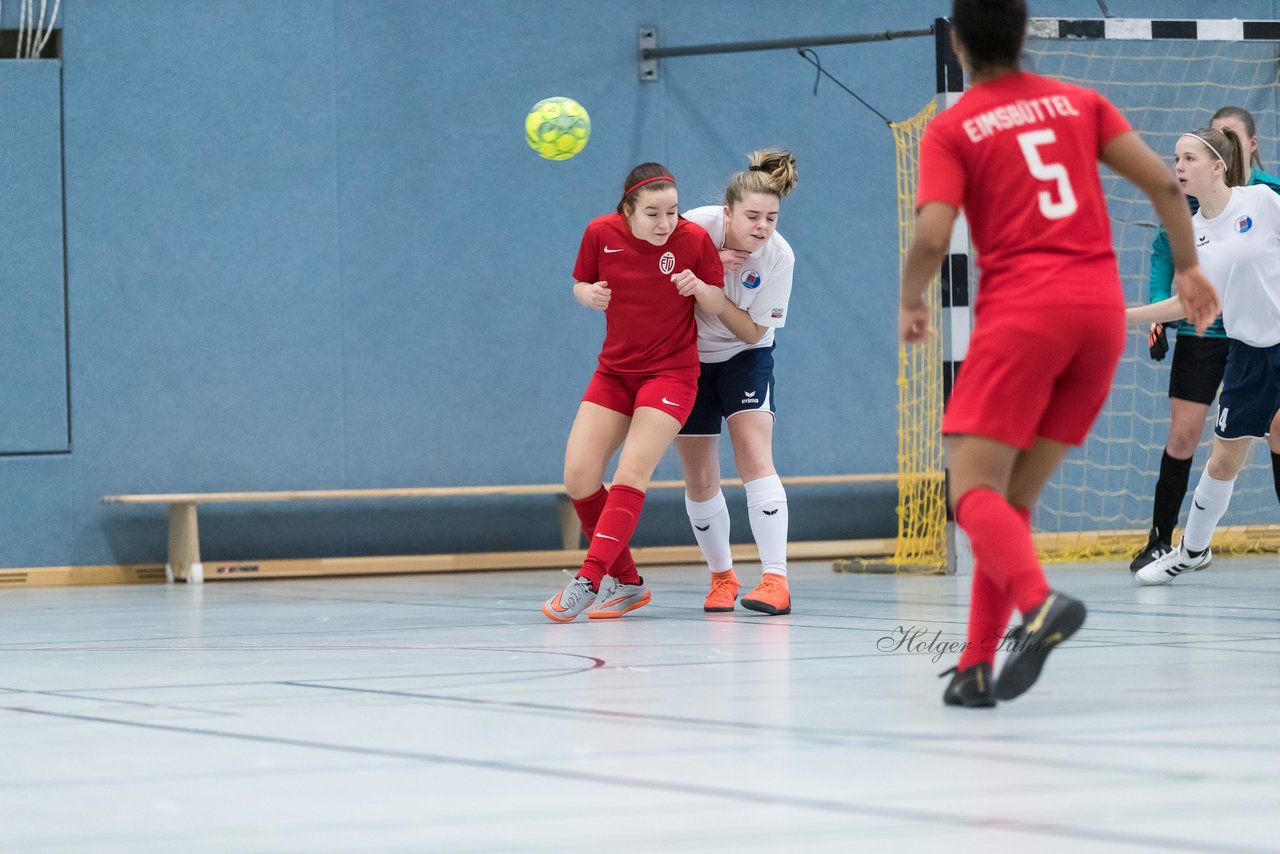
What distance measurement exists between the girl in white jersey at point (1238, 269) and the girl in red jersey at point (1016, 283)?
3.52m

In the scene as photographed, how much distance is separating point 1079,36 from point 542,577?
154 inches

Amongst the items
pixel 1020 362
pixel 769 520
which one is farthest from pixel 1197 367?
pixel 1020 362

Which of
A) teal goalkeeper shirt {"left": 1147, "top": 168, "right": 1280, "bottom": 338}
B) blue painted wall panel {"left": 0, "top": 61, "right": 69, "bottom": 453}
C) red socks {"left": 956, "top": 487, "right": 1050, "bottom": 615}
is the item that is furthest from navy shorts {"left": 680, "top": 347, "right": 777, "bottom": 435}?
blue painted wall panel {"left": 0, "top": 61, "right": 69, "bottom": 453}

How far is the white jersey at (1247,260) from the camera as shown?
712 cm

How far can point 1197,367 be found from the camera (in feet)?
25.7

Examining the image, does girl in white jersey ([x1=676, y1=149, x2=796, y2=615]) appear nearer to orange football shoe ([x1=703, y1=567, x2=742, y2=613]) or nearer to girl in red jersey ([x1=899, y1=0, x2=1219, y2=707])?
orange football shoe ([x1=703, y1=567, x2=742, y2=613])

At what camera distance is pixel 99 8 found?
9.93 metres

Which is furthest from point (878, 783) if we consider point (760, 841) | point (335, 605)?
point (335, 605)

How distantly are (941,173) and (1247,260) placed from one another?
408 centimetres

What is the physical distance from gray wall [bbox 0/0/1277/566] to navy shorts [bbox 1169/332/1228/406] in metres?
3.42

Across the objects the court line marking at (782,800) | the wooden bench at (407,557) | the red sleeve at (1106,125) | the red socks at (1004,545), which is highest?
the red sleeve at (1106,125)

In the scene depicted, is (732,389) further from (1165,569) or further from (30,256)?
(30,256)

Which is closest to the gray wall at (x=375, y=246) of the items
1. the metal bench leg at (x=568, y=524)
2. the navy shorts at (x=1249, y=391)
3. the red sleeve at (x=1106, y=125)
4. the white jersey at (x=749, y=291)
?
the metal bench leg at (x=568, y=524)

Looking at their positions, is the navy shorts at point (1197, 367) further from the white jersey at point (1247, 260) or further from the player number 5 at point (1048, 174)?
the player number 5 at point (1048, 174)
